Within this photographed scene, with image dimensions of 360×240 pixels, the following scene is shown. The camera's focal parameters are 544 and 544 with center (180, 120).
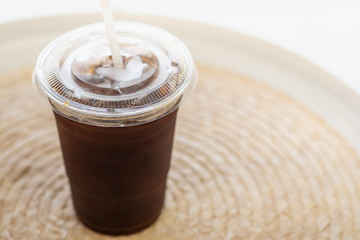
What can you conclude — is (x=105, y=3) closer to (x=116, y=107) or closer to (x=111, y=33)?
(x=111, y=33)

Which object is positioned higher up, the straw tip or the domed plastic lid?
the straw tip

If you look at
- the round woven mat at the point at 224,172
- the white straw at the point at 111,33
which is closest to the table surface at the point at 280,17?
the round woven mat at the point at 224,172

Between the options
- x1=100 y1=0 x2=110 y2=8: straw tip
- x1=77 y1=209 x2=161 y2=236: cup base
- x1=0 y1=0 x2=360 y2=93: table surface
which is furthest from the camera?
x1=0 y1=0 x2=360 y2=93: table surface

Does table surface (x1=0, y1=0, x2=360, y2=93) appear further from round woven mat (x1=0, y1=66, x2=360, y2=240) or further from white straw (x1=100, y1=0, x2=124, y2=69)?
white straw (x1=100, y1=0, x2=124, y2=69)

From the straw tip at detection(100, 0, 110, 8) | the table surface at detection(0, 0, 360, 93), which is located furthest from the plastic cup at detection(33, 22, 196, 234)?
the table surface at detection(0, 0, 360, 93)

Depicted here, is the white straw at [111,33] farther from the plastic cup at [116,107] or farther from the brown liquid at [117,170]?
the brown liquid at [117,170]

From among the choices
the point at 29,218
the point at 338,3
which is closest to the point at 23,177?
the point at 29,218
